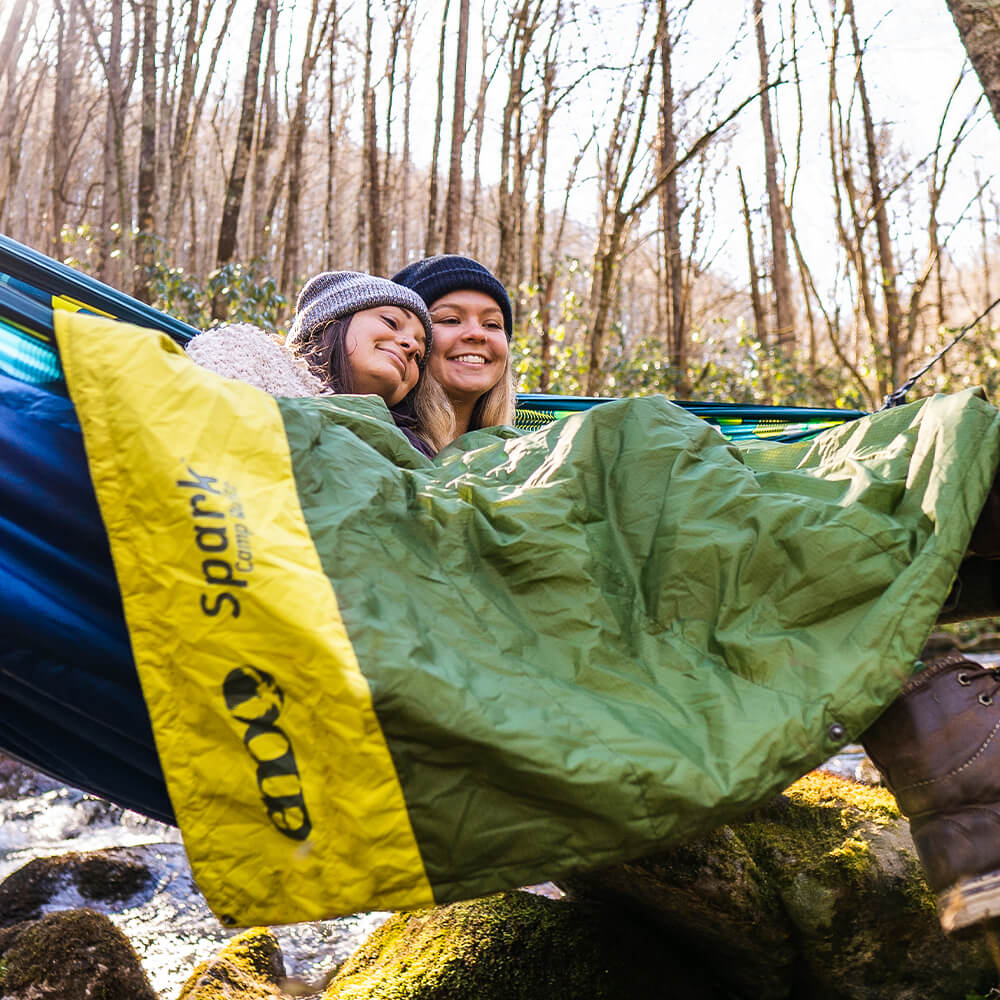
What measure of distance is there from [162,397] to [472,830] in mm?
569

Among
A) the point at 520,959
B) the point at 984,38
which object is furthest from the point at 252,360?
the point at 984,38

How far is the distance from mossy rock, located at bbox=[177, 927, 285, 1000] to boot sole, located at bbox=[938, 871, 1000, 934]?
1.36 metres

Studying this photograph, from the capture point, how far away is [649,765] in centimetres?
95

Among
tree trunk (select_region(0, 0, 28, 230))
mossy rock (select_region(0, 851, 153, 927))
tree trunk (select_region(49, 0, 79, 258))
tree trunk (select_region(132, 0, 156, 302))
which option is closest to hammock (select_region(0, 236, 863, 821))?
mossy rock (select_region(0, 851, 153, 927))

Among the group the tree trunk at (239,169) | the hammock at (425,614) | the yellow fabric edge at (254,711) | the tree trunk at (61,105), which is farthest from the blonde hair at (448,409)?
the tree trunk at (61,105)

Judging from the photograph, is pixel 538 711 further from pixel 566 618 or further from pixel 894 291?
pixel 894 291

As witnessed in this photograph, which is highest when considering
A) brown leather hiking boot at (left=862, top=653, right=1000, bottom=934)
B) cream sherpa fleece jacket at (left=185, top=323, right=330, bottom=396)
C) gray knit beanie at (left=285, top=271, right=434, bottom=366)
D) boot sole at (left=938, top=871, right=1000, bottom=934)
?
gray knit beanie at (left=285, top=271, right=434, bottom=366)

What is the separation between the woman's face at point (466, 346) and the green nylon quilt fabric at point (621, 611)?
3.18 feet

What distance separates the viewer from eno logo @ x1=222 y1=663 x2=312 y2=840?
3.08ft

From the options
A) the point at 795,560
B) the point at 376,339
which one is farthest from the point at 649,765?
the point at 376,339

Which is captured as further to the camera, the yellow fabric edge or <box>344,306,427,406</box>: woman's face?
<box>344,306,427,406</box>: woman's face

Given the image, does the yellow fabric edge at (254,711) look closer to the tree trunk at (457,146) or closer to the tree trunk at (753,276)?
the tree trunk at (457,146)

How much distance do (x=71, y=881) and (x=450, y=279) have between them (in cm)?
191

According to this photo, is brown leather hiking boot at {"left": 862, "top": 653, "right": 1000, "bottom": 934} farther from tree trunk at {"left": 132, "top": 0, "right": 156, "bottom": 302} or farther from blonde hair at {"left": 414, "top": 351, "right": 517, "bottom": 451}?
tree trunk at {"left": 132, "top": 0, "right": 156, "bottom": 302}
